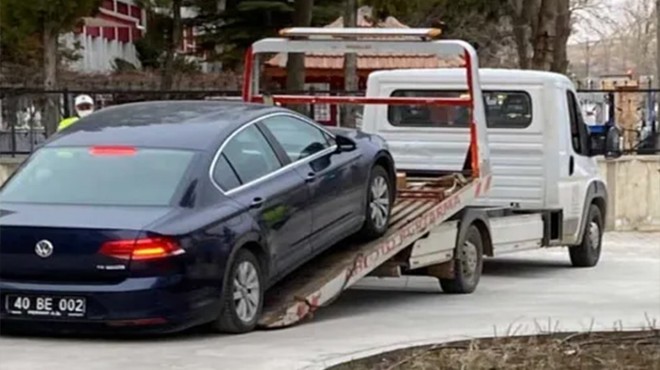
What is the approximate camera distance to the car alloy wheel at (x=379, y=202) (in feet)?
38.4

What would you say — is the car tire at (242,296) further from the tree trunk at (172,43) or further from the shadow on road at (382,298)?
the tree trunk at (172,43)

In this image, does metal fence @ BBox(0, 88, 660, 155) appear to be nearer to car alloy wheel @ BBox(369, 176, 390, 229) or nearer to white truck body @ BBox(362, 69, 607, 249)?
white truck body @ BBox(362, 69, 607, 249)

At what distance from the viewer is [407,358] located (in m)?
8.62

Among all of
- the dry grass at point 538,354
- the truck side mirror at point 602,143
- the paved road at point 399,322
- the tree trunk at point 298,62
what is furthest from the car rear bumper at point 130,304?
the tree trunk at point 298,62

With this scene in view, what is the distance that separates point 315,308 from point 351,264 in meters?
0.62

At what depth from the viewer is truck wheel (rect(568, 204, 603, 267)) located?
16.5 metres

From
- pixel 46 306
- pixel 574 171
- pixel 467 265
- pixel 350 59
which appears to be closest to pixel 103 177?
pixel 46 306

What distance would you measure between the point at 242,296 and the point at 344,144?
7.05 ft

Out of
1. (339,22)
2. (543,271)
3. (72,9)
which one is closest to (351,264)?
(543,271)

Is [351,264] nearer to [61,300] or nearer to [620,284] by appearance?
[61,300]

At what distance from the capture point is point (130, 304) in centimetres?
909

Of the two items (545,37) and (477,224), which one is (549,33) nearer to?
(545,37)

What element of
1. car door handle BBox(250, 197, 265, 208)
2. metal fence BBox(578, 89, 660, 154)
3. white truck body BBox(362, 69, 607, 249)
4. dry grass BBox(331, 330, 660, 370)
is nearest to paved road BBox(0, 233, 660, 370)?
dry grass BBox(331, 330, 660, 370)

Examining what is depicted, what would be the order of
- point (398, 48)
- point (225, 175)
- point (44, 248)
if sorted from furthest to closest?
point (398, 48) < point (225, 175) < point (44, 248)
